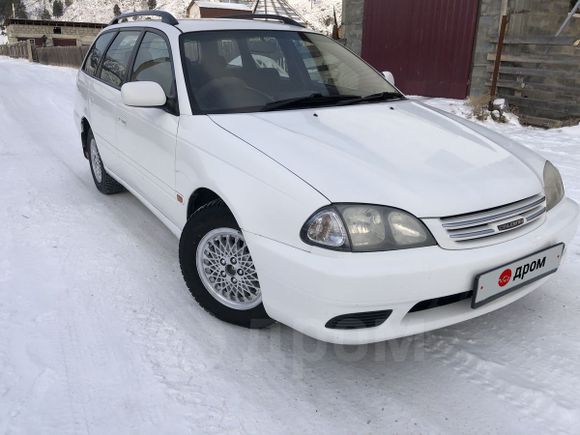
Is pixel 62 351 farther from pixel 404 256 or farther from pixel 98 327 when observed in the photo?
pixel 404 256

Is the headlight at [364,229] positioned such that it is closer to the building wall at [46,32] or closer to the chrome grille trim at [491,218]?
the chrome grille trim at [491,218]

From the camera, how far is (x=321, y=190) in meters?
2.11

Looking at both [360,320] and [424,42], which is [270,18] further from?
[424,42]

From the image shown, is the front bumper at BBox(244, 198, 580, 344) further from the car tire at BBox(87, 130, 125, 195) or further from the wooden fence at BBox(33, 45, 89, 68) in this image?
the wooden fence at BBox(33, 45, 89, 68)

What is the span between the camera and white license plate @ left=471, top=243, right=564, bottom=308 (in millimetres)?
2148

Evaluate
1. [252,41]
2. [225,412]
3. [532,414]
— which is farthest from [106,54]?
[532,414]

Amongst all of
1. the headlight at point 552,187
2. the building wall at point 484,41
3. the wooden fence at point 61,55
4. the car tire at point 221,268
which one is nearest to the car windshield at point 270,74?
the car tire at point 221,268

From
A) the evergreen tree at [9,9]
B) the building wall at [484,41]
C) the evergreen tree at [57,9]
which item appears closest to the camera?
the building wall at [484,41]

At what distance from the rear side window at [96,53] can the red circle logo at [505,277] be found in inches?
152

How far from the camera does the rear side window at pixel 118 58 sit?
3840 mm

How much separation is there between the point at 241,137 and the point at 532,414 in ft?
6.04

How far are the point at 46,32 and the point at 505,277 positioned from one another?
6106 centimetres

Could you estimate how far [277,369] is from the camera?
7.88 ft

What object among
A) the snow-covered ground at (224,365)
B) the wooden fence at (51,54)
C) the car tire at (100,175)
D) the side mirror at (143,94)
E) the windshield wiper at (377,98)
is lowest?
the wooden fence at (51,54)
